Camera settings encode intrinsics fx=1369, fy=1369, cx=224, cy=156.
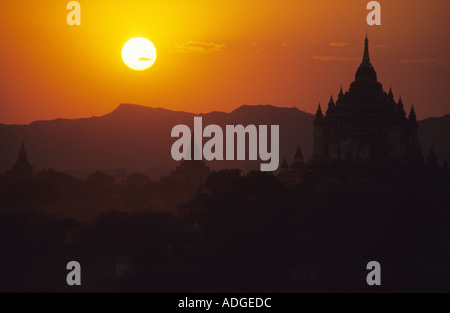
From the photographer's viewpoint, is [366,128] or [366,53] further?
[366,53]

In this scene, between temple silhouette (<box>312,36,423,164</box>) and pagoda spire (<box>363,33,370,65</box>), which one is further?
pagoda spire (<box>363,33,370,65</box>)

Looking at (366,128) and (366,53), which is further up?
(366,53)

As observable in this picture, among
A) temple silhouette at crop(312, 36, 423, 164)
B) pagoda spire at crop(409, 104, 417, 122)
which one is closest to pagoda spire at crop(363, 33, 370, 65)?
temple silhouette at crop(312, 36, 423, 164)

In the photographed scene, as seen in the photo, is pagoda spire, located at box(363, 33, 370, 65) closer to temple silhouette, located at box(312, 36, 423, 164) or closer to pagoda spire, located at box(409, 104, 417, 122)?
temple silhouette, located at box(312, 36, 423, 164)

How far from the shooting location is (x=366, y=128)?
14862cm

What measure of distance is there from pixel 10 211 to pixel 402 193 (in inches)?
1844

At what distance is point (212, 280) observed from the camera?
112188 millimetres

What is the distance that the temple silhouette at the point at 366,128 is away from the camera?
14838cm

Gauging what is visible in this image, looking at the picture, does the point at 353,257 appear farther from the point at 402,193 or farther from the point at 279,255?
the point at 402,193

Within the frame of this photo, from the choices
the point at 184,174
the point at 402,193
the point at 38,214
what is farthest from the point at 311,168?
the point at 184,174

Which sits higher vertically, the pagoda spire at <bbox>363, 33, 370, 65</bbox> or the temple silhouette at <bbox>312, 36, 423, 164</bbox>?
the pagoda spire at <bbox>363, 33, 370, 65</bbox>

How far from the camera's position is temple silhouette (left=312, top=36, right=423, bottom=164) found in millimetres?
148375

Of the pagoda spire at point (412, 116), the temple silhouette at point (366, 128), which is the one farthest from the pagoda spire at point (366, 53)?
the pagoda spire at point (412, 116)

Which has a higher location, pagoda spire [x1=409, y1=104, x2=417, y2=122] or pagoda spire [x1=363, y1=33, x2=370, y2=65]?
pagoda spire [x1=363, y1=33, x2=370, y2=65]
